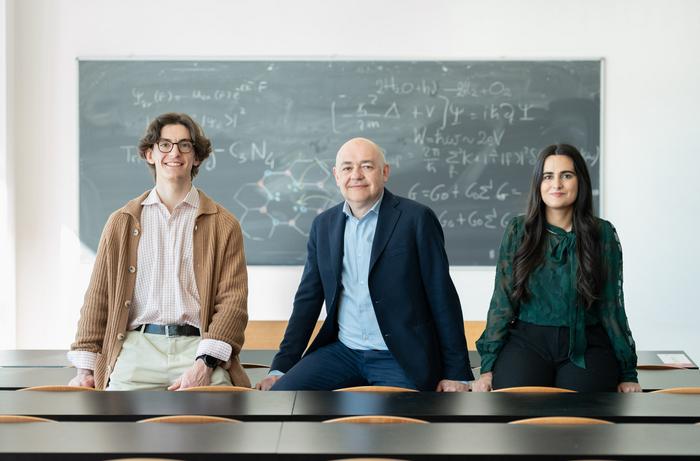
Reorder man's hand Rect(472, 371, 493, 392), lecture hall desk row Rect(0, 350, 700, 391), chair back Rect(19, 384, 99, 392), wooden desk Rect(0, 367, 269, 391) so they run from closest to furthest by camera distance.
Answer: chair back Rect(19, 384, 99, 392), wooden desk Rect(0, 367, 269, 391), lecture hall desk row Rect(0, 350, 700, 391), man's hand Rect(472, 371, 493, 392)

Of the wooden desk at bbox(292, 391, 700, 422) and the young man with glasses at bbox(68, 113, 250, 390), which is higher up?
the young man with glasses at bbox(68, 113, 250, 390)

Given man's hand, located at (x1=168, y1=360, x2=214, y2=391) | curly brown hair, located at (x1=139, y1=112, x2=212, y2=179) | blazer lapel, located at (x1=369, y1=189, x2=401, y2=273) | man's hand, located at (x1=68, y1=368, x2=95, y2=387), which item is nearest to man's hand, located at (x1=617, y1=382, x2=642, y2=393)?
blazer lapel, located at (x1=369, y1=189, x2=401, y2=273)

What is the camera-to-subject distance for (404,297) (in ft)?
10.7

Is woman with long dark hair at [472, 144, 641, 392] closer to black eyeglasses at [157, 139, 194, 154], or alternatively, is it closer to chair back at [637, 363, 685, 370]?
chair back at [637, 363, 685, 370]

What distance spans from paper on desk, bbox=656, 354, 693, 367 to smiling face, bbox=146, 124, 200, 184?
2143 mm

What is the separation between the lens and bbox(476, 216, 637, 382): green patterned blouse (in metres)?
3.21

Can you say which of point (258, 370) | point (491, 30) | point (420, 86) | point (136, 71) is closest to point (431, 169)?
point (420, 86)

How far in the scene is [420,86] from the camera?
17.9ft

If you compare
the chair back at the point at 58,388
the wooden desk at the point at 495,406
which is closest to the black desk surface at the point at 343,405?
the wooden desk at the point at 495,406

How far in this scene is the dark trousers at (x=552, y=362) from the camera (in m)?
3.16

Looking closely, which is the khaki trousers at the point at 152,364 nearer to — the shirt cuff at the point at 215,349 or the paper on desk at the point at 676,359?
the shirt cuff at the point at 215,349

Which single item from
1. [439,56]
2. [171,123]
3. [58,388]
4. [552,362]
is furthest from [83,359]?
[439,56]

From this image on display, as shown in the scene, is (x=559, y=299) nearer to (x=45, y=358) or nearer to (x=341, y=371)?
(x=341, y=371)

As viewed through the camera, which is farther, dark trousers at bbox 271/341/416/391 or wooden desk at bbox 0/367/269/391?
dark trousers at bbox 271/341/416/391
